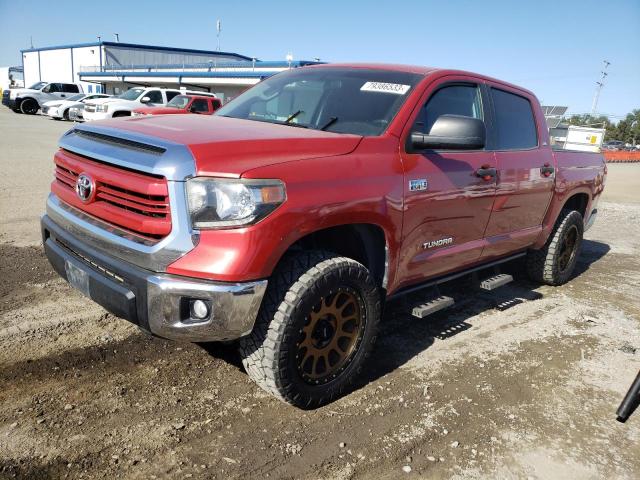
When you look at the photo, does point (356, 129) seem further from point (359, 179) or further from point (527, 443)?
point (527, 443)

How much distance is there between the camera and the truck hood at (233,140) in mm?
2434

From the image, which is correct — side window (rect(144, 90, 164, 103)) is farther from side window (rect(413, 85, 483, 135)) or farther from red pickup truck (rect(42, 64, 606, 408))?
side window (rect(413, 85, 483, 135))

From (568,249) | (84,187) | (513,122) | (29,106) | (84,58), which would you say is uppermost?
(84,58)

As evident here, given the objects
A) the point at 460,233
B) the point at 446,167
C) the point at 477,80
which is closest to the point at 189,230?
the point at 446,167

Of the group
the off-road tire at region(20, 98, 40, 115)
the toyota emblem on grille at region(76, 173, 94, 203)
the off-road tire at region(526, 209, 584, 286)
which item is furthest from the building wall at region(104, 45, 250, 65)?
the toyota emblem on grille at region(76, 173, 94, 203)

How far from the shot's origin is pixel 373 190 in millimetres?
2893

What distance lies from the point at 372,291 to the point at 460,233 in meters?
1.02

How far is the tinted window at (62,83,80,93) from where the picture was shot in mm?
30000

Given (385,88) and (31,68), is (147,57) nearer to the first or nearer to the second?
(31,68)

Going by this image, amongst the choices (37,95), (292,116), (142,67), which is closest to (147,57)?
(142,67)

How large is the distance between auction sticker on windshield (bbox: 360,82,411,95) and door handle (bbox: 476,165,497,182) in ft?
2.62

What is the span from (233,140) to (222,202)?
40 cm

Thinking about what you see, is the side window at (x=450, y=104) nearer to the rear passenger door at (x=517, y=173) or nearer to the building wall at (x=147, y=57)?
the rear passenger door at (x=517, y=173)

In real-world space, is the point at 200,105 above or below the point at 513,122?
below
